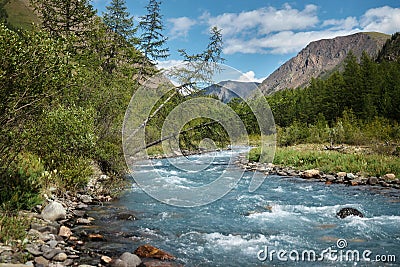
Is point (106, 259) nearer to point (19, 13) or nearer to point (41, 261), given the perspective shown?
point (41, 261)

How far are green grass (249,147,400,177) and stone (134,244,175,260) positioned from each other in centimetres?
1388

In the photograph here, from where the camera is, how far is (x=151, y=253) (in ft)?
23.2

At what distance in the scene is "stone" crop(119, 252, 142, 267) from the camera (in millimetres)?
6441

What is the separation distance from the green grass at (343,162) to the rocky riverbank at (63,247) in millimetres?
14285

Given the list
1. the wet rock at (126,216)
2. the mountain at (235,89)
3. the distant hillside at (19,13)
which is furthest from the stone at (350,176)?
the distant hillside at (19,13)

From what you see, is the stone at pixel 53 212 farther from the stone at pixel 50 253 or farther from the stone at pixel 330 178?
the stone at pixel 330 178

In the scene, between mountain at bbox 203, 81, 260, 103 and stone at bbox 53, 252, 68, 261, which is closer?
stone at bbox 53, 252, 68, 261

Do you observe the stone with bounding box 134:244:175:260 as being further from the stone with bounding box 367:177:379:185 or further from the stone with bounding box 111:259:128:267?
the stone with bounding box 367:177:379:185

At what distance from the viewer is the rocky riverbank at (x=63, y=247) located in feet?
19.9

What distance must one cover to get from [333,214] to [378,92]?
1689 inches

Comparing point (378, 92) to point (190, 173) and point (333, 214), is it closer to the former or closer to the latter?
point (190, 173)

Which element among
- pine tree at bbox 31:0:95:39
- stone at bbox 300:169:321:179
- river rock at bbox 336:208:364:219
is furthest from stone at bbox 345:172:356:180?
pine tree at bbox 31:0:95:39

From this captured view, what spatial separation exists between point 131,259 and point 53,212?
341 cm

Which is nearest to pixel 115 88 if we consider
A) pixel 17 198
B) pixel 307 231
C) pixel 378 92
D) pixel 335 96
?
pixel 17 198
